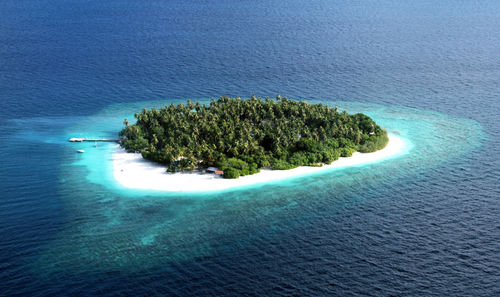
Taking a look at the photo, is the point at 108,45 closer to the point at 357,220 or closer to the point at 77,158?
the point at 77,158

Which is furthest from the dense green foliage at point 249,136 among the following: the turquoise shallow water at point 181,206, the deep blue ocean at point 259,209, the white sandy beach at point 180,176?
the deep blue ocean at point 259,209

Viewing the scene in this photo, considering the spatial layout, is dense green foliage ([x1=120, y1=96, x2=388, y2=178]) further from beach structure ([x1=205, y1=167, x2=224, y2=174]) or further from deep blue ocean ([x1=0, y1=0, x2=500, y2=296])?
deep blue ocean ([x1=0, y1=0, x2=500, y2=296])

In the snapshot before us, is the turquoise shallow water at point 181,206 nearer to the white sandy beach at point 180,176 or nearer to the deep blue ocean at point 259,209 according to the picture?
the deep blue ocean at point 259,209

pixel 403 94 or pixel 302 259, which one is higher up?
pixel 403 94

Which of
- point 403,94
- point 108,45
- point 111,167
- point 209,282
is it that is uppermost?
point 108,45

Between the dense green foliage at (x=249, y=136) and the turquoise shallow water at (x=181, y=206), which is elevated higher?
the dense green foliage at (x=249, y=136)

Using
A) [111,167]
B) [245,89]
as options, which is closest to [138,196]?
[111,167]
